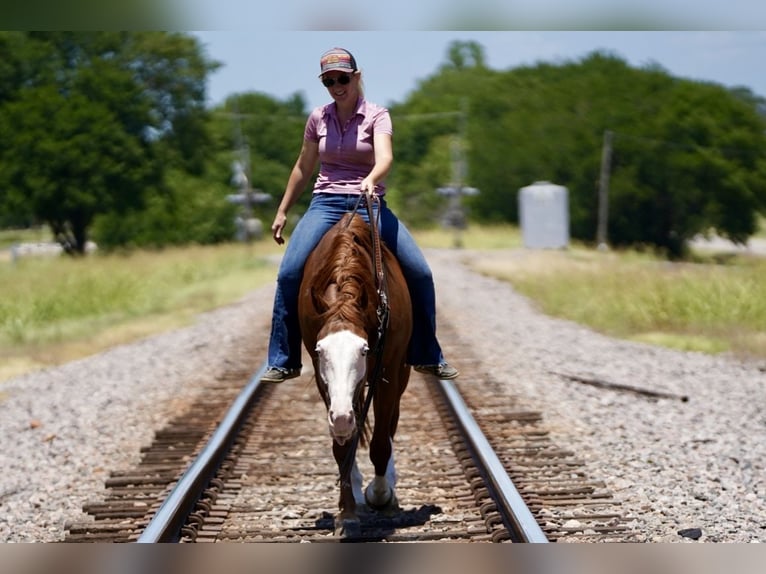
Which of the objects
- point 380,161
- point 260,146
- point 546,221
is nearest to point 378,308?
point 380,161

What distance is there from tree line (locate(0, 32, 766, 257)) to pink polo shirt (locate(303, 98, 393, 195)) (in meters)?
27.6

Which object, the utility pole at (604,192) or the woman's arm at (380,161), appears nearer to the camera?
the woman's arm at (380,161)

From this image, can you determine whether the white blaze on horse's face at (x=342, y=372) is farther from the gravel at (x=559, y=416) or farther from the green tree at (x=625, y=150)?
the green tree at (x=625, y=150)

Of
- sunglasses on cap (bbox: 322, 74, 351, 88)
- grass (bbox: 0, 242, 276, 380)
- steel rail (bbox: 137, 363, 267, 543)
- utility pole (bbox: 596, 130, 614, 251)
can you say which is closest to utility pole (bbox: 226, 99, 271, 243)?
grass (bbox: 0, 242, 276, 380)

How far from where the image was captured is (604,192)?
147ft

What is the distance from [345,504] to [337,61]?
7.39 ft

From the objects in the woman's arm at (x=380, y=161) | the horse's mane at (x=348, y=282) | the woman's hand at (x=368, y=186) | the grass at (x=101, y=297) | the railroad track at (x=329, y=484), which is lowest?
the grass at (x=101, y=297)

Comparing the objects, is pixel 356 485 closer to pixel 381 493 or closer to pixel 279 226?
pixel 381 493

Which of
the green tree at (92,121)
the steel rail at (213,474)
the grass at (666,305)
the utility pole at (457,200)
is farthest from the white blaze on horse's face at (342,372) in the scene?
the utility pole at (457,200)

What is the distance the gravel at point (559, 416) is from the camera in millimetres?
6273

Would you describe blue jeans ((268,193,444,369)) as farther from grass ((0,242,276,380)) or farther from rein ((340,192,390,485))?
grass ((0,242,276,380))

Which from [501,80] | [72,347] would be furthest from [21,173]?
[501,80]

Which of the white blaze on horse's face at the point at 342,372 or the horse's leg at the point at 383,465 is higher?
the white blaze on horse's face at the point at 342,372

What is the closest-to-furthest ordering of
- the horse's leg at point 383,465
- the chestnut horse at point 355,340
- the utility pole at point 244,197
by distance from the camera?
the chestnut horse at point 355,340 < the horse's leg at point 383,465 < the utility pole at point 244,197
